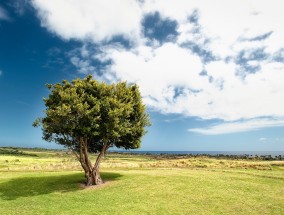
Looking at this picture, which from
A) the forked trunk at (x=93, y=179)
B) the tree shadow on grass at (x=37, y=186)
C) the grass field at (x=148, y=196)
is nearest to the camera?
the grass field at (x=148, y=196)

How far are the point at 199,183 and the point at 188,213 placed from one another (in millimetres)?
11611

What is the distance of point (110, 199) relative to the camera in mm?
30406

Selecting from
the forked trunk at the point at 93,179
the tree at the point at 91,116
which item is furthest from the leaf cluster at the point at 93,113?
the forked trunk at the point at 93,179

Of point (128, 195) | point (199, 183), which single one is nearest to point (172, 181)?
point (199, 183)

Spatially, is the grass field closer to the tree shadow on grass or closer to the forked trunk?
the tree shadow on grass

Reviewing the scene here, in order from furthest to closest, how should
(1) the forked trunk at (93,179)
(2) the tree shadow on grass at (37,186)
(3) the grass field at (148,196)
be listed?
(1) the forked trunk at (93,179) → (2) the tree shadow on grass at (37,186) → (3) the grass field at (148,196)

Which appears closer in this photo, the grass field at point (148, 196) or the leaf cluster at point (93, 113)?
the grass field at point (148, 196)

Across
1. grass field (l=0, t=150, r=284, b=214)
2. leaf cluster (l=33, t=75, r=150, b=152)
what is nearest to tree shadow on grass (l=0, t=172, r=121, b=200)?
grass field (l=0, t=150, r=284, b=214)

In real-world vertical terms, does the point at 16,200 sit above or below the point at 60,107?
below

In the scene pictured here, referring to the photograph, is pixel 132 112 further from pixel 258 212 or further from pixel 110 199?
pixel 258 212

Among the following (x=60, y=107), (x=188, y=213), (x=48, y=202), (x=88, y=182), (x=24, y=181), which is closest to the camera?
(x=188, y=213)

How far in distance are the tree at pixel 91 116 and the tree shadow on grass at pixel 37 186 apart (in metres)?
3.32

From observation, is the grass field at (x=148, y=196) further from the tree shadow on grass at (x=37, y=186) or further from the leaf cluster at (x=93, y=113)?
the leaf cluster at (x=93, y=113)

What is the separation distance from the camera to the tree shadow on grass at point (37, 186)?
115 feet
